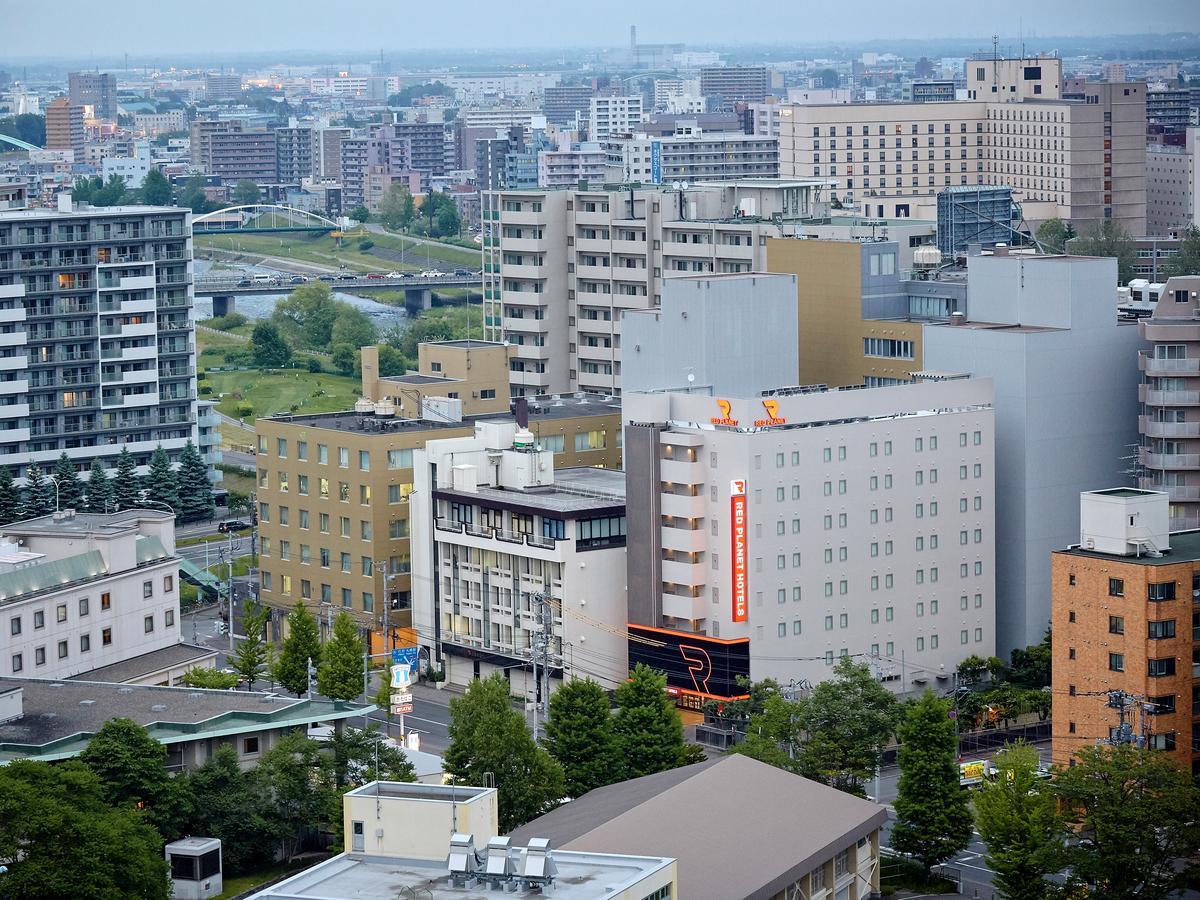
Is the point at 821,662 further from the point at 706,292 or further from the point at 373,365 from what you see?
the point at 373,365

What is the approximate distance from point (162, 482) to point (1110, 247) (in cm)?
7657

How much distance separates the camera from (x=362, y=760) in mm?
63281

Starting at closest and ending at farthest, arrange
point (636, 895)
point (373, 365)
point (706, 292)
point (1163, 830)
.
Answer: point (636, 895), point (1163, 830), point (706, 292), point (373, 365)

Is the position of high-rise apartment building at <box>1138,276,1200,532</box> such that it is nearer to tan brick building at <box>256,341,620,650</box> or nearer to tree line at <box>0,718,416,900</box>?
tan brick building at <box>256,341,620,650</box>

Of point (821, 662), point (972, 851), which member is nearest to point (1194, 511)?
point (821, 662)

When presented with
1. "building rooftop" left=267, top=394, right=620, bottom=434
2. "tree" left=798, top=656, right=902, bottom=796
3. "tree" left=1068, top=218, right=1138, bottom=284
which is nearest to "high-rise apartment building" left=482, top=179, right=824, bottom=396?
"building rooftop" left=267, top=394, right=620, bottom=434

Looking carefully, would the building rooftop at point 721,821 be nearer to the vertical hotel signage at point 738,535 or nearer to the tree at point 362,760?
the tree at point 362,760

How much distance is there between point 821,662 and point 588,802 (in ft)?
65.8

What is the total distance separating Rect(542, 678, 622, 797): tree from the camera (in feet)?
214

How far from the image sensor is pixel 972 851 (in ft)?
214

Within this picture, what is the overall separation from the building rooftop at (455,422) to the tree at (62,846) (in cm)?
3606

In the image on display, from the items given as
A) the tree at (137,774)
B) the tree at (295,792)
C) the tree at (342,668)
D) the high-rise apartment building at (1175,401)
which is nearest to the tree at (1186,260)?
the high-rise apartment building at (1175,401)

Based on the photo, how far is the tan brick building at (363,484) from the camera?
292 ft

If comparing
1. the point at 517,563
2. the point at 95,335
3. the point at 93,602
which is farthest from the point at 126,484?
the point at 93,602
